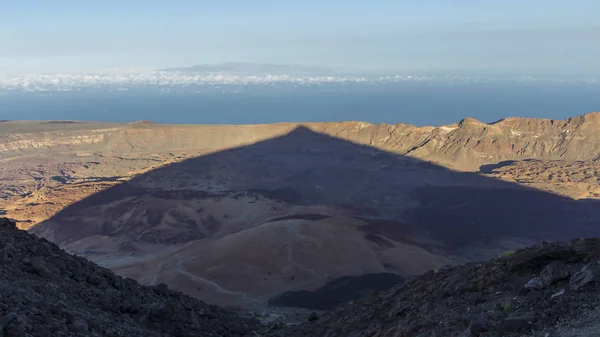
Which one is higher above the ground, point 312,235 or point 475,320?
point 475,320

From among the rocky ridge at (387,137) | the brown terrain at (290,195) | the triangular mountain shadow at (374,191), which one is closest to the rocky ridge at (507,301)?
the brown terrain at (290,195)

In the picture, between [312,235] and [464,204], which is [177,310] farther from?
[464,204]

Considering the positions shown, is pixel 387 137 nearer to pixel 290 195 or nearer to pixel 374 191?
pixel 374 191

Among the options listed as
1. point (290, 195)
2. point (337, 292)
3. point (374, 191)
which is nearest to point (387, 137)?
point (374, 191)

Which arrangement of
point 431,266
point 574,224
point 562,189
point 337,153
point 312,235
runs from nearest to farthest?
point 431,266 → point 312,235 → point 574,224 → point 562,189 → point 337,153

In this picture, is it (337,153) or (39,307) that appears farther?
(337,153)

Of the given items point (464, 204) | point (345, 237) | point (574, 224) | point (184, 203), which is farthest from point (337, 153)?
point (345, 237)

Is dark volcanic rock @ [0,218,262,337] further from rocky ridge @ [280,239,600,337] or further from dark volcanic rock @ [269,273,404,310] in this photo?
dark volcanic rock @ [269,273,404,310]
